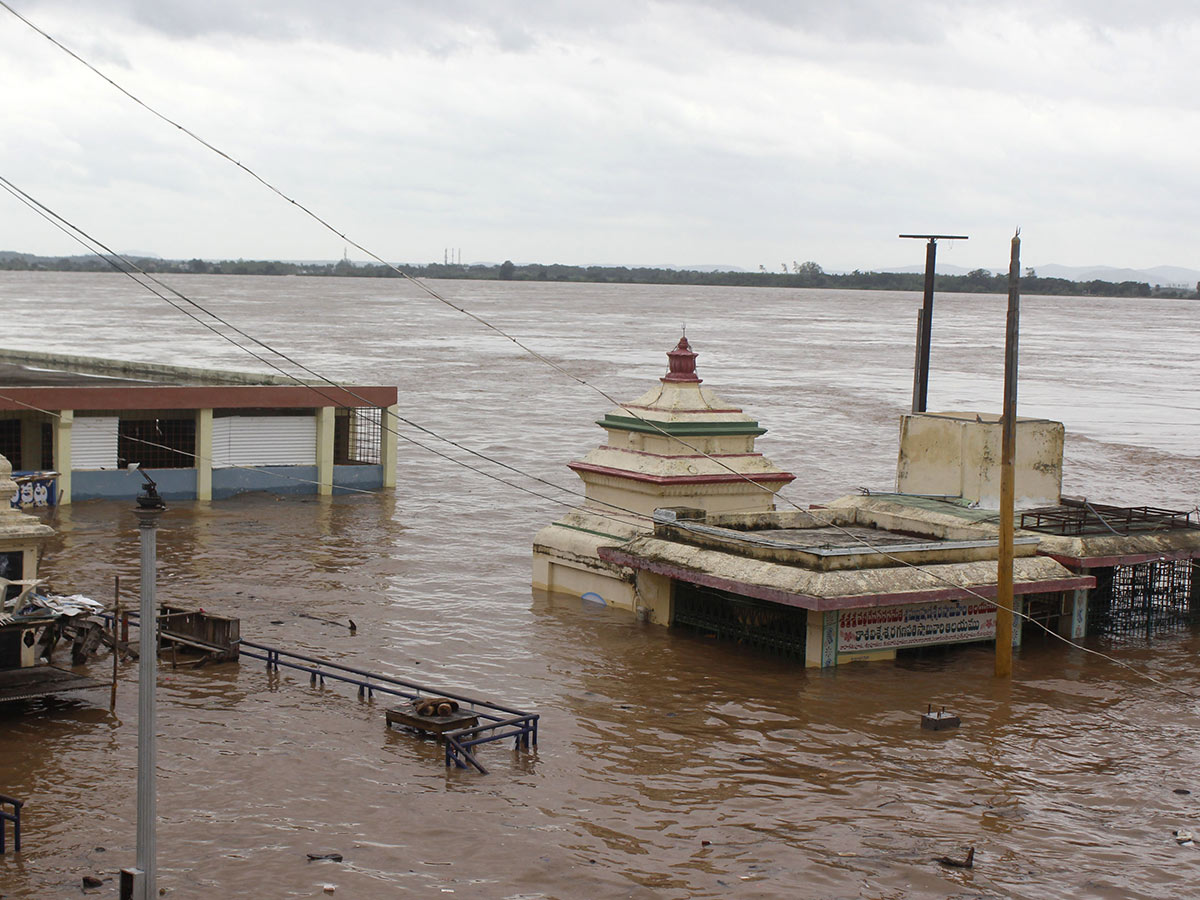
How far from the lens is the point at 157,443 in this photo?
39.7 meters

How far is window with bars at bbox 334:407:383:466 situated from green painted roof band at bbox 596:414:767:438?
674 inches

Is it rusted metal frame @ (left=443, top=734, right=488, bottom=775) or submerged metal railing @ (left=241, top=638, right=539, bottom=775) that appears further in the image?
submerged metal railing @ (left=241, top=638, right=539, bottom=775)

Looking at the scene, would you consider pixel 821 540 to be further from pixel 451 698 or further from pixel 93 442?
pixel 93 442

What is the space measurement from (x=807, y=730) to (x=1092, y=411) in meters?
63.6

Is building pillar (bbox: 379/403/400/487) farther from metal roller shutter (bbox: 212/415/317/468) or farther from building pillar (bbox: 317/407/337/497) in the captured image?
metal roller shutter (bbox: 212/415/317/468)

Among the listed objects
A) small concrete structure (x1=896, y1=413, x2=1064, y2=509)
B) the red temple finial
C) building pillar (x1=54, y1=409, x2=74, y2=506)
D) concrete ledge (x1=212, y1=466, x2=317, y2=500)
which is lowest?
concrete ledge (x1=212, y1=466, x2=317, y2=500)

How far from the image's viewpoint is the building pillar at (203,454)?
39.5 m

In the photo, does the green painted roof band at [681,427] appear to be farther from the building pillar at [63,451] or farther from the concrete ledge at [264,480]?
the building pillar at [63,451]

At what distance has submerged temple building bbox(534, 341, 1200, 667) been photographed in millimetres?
22688

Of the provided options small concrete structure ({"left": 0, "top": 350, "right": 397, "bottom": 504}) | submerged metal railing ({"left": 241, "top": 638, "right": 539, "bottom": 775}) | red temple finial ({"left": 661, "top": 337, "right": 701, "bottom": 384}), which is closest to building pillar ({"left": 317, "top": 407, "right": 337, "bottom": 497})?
small concrete structure ({"left": 0, "top": 350, "right": 397, "bottom": 504})

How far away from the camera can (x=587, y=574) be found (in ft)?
89.9

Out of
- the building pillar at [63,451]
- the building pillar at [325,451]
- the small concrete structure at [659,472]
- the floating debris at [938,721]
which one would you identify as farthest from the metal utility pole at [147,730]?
the building pillar at [325,451]

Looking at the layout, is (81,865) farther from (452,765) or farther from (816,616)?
(816,616)

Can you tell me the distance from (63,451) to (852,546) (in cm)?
2290
